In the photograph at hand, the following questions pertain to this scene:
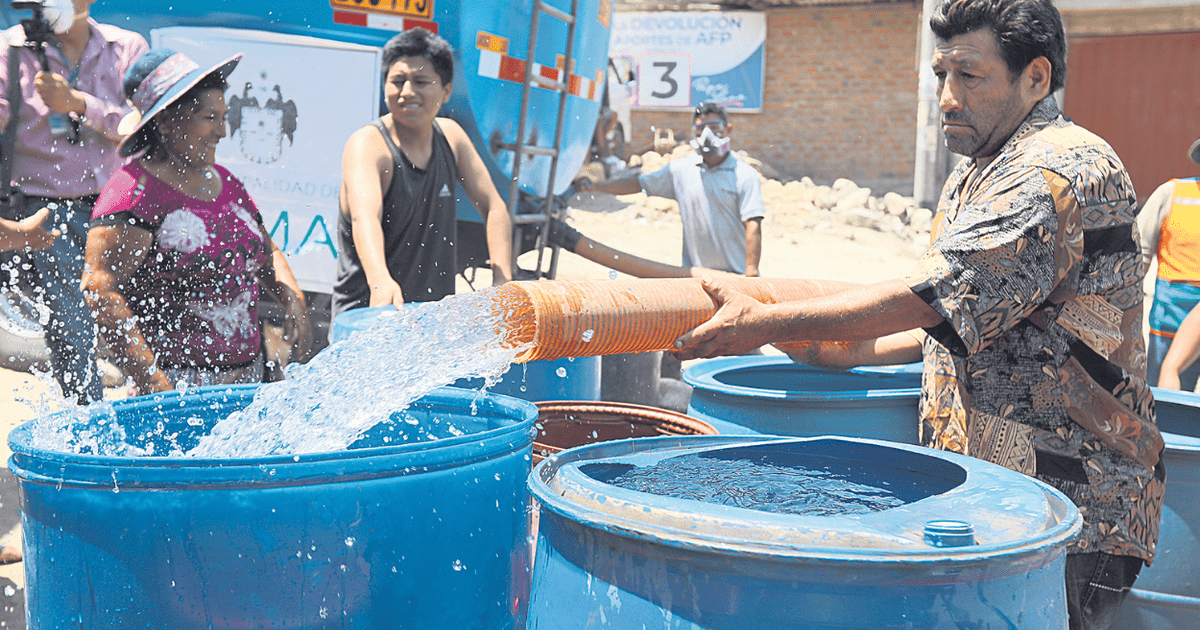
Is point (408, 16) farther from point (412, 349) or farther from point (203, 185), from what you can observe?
point (412, 349)

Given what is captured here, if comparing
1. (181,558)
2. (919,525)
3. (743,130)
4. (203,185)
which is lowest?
(181,558)

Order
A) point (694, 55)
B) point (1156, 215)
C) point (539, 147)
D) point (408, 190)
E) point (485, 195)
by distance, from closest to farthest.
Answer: point (408, 190) < point (485, 195) < point (1156, 215) < point (539, 147) < point (694, 55)

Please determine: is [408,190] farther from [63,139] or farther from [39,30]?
[39,30]

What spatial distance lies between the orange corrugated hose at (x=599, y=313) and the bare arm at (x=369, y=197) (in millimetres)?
1454

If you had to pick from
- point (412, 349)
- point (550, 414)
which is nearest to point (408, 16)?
point (550, 414)

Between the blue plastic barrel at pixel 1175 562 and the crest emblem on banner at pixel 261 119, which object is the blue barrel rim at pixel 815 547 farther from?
the crest emblem on banner at pixel 261 119

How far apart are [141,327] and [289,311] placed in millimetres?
499

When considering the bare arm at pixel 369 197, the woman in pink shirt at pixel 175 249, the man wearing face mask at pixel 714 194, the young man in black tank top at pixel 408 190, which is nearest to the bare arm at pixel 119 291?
the woman in pink shirt at pixel 175 249

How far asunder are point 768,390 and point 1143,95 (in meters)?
14.2

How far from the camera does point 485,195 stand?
142 inches

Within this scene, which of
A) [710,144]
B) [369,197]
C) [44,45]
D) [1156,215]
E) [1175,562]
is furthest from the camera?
[710,144]

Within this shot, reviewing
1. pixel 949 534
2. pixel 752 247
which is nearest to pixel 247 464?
pixel 949 534

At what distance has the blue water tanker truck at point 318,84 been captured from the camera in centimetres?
475

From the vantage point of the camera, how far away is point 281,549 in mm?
1144
